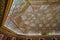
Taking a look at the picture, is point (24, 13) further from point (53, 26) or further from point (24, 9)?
point (53, 26)

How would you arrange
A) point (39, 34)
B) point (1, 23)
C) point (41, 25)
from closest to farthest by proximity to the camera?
point (1, 23) < point (41, 25) < point (39, 34)

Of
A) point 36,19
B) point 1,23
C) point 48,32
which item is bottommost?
point 1,23

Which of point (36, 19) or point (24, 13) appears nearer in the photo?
point (24, 13)

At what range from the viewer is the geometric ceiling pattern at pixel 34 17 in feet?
13.6

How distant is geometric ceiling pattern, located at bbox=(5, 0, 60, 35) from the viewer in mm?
4148

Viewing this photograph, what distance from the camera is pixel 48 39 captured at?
20.4ft

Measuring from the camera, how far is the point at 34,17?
531 cm

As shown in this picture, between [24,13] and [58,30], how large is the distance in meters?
2.66

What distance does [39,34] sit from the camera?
252 inches

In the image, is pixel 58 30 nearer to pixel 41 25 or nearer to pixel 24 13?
→ pixel 41 25

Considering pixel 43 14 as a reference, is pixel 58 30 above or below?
below

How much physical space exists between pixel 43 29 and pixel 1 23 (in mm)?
3381

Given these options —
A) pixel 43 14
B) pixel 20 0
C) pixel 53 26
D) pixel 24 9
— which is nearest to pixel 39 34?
pixel 53 26

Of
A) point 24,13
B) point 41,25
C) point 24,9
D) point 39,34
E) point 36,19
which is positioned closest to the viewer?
point 24,9
